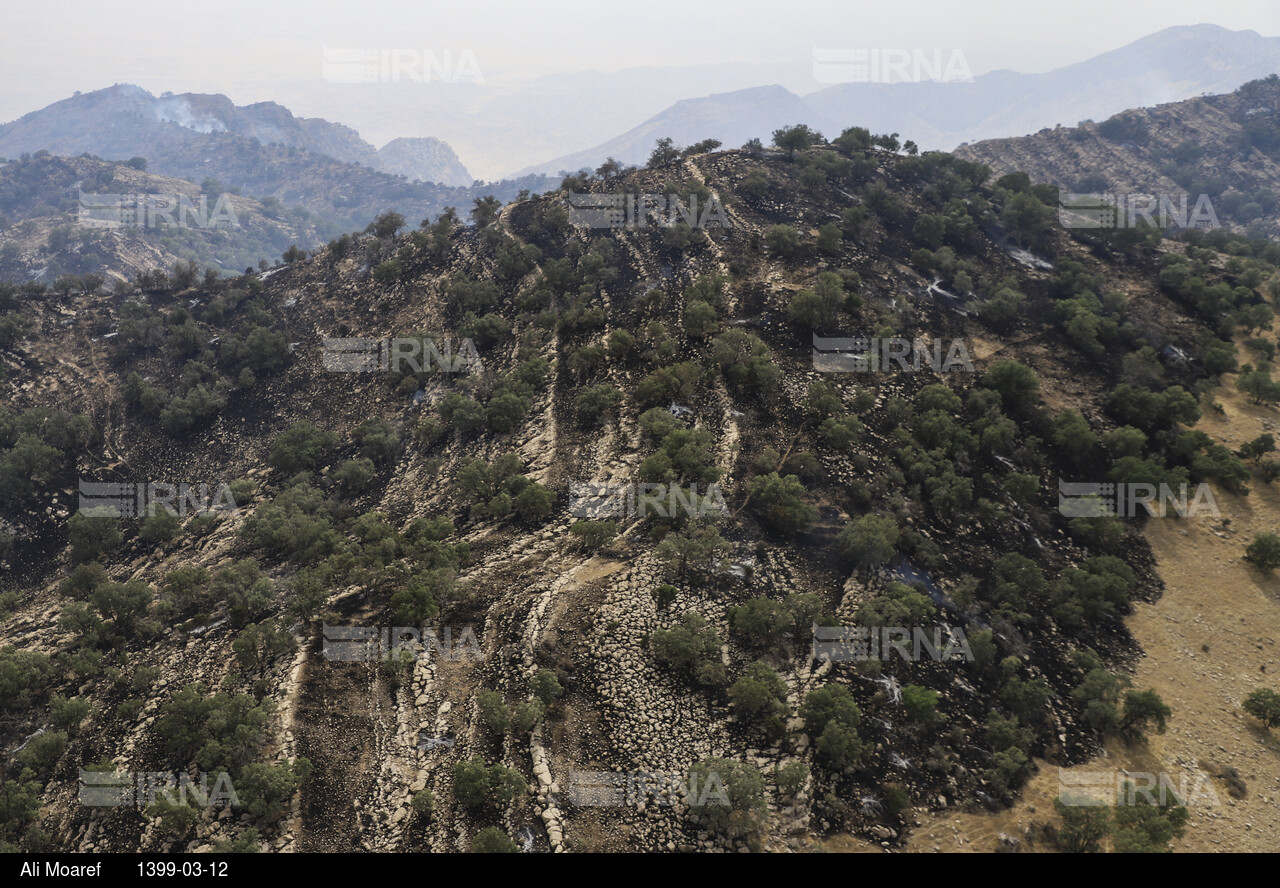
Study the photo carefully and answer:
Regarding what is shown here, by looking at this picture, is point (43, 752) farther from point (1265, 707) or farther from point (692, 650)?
point (1265, 707)

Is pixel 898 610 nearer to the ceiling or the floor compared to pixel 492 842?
nearer to the ceiling

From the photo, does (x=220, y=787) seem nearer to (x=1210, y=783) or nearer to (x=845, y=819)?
(x=845, y=819)

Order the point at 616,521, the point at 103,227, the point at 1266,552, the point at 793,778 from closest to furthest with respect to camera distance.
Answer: the point at 793,778 < the point at 1266,552 < the point at 616,521 < the point at 103,227

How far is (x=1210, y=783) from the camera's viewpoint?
934 inches

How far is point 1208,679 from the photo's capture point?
2797 centimetres

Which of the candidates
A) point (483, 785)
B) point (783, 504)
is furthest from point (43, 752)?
point (783, 504)

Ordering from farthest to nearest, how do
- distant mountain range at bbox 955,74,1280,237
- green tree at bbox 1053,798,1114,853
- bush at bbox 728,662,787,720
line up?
1. distant mountain range at bbox 955,74,1280,237
2. bush at bbox 728,662,787,720
3. green tree at bbox 1053,798,1114,853

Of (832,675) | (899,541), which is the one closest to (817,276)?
(899,541)

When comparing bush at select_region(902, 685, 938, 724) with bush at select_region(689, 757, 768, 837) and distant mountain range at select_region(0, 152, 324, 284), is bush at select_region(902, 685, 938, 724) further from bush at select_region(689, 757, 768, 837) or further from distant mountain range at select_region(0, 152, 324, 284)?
distant mountain range at select_region(0, 152, 324, 284)

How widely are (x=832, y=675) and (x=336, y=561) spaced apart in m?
25.0

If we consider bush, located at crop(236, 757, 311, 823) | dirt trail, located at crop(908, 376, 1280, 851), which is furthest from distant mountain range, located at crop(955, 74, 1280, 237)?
bush, located at crop(236, 757, 311, 823)

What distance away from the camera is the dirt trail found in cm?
2170

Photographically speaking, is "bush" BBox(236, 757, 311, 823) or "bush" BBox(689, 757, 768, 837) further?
"bush" BBox(236, 757, 311, 823)

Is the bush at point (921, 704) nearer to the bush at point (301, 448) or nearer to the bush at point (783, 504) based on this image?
the bush at point (783, 504)
